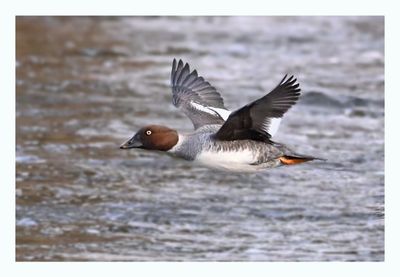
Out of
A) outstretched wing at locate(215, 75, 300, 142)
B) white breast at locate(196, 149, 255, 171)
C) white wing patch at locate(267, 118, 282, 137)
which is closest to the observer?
outstretched wing at locate(215, 75, 300, 142)

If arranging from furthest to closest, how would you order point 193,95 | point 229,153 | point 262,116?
1. point 193,95
2. point 229,153
3. point 262,116

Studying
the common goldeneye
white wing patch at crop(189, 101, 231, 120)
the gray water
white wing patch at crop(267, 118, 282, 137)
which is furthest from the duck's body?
the gray water

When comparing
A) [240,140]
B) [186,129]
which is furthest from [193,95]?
[186,129]

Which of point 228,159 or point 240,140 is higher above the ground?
point 240,140

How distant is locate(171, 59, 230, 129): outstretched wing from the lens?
6.36 meters

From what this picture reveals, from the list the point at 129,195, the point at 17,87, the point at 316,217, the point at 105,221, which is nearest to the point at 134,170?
the point at 129,195

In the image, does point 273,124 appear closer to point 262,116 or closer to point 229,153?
point 262,116

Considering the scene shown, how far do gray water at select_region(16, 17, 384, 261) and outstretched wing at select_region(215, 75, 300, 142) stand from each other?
4.90 feet

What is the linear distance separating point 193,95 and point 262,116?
1178 mm

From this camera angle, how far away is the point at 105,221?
7.34 m

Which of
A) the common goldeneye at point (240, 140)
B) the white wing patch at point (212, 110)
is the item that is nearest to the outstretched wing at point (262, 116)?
the common goldeneye at point (240, 140)

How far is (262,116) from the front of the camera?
538cm

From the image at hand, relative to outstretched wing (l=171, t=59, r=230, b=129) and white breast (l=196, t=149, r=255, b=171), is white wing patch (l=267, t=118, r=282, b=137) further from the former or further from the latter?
outstretched wing (l=171, t=59, r=230, b=129)

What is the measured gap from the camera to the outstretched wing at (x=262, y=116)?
5.20 meters
